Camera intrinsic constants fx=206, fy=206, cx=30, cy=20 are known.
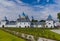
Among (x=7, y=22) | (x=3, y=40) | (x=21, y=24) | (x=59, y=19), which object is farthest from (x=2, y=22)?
(x=3, y=40)

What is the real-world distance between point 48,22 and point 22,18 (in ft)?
33.7

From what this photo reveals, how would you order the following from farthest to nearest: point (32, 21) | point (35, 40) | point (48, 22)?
point (32, 21) < point (48, 22) < point (35, 40)

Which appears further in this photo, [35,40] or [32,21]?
[32,21]

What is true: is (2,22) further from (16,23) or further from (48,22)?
(48,22)

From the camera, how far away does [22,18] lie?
78438 mm

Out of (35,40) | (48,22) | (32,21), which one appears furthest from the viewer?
(32,21)

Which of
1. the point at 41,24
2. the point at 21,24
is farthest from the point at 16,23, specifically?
the point at 41,24

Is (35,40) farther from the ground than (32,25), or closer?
farther from the ground

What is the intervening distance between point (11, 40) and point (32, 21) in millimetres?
60136

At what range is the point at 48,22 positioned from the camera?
75125 millimetres

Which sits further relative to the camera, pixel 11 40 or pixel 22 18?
pixel 22 18

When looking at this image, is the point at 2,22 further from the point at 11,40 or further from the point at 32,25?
the point at 11,40

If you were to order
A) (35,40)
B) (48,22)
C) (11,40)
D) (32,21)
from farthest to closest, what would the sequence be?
(32,21) → (48,22) → (11,40) → (35,40)

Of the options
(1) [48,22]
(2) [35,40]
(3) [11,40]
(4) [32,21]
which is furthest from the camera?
(4) [32,21]
